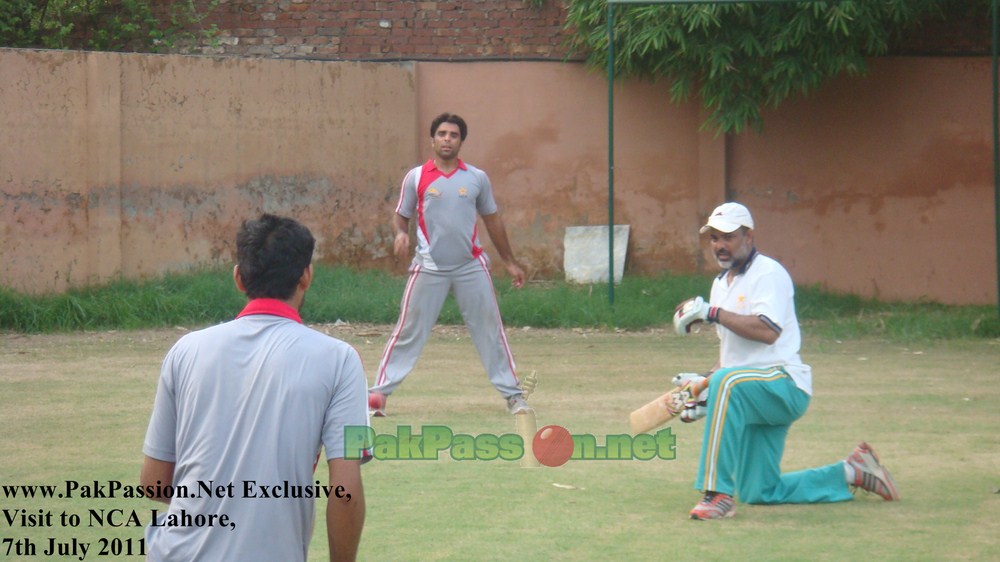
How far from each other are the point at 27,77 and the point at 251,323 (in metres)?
10.4

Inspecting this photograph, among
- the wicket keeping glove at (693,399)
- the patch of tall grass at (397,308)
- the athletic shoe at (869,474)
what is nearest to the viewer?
the wicket keeping glove at (693,399)

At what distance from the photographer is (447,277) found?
879 cm

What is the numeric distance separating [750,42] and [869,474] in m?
8.88

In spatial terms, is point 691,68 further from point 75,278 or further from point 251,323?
point 251,323

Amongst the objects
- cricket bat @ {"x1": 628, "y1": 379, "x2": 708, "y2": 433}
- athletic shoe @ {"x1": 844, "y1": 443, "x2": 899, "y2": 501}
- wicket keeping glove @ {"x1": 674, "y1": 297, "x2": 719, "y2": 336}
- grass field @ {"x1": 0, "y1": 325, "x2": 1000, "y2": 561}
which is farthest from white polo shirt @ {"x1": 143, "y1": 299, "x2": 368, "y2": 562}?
athletic shoe @ {"x1": 844, "y1": 443, "x2": 899, "y2": 501}

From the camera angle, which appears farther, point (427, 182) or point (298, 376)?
point (427, 182)

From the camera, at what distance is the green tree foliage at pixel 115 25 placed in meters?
15.8

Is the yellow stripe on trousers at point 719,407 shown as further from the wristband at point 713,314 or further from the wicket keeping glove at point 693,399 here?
the wristband at point 713,314

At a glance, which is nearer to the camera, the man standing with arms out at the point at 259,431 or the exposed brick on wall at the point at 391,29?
the man standing with arms out at the point at 259,431

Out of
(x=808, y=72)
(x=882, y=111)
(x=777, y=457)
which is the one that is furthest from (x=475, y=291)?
(x=882, y=111)

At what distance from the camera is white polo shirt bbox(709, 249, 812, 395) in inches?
241

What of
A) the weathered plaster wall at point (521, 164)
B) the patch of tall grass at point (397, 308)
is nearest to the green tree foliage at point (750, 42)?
the weathered plaster wall at point (521, 164)

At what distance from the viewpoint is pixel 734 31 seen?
1458 centimetres

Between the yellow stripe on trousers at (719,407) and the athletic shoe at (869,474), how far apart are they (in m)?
0.67
